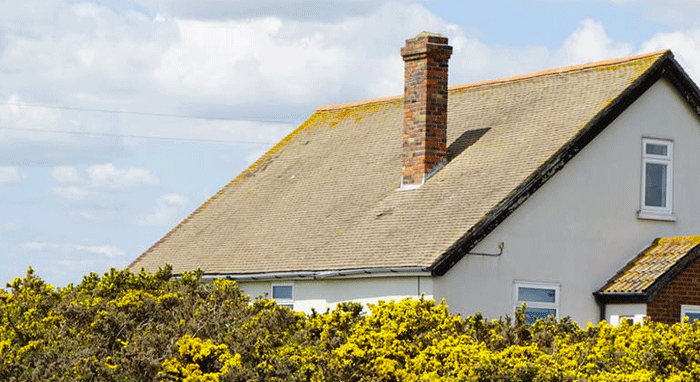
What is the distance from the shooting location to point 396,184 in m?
27.5

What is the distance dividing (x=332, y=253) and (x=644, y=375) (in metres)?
14.3

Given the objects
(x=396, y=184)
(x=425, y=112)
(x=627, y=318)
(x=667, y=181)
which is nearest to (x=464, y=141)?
(x=425, y=112)

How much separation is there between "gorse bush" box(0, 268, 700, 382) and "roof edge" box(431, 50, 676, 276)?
24.2 feet

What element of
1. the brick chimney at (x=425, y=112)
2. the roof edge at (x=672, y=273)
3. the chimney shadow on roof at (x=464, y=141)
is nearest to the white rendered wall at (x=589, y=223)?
the roof edge at (x=672, y=273)

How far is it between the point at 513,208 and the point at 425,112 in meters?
3.77

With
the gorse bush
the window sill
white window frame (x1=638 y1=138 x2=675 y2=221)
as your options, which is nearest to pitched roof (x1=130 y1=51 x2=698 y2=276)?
white window frame (x1=638 y1=138 x2=675 y2=221)

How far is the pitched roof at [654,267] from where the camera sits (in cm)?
2352

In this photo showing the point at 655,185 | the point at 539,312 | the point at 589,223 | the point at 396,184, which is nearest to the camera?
the point at 539,312

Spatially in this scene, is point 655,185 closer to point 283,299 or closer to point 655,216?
point 655,216

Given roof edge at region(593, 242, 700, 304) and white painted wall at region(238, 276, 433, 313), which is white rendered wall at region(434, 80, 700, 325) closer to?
white painted wall at region(238, 276, 433, 313)

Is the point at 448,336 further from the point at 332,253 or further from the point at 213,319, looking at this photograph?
the point at 332,253

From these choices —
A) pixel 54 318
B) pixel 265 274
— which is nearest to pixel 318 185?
pixel 265 274

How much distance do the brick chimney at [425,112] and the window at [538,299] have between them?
12.0 feet

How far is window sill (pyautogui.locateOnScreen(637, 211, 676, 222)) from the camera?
25547mm
